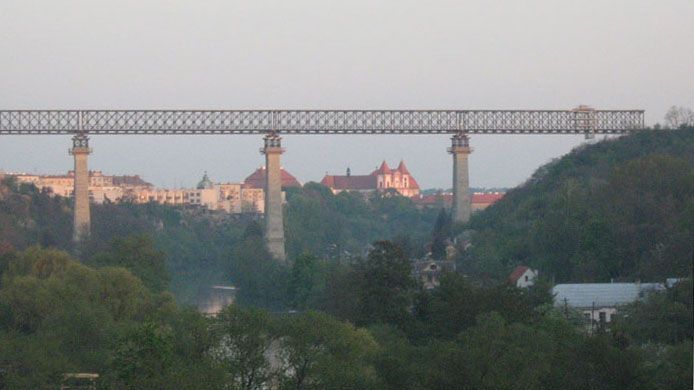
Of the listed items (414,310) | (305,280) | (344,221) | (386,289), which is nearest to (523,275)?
(386,289)

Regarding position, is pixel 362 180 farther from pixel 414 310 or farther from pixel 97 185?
pixel 414 310

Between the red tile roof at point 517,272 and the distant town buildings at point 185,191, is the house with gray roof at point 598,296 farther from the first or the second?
the distant town buildings at point 185,191

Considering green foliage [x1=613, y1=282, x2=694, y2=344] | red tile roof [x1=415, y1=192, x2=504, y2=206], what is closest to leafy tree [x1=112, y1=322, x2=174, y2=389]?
green foliage [x1=613, y1=282, x2=694, y2=344]

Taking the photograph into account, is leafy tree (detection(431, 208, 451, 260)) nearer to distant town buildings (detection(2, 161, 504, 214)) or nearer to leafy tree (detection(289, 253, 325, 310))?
leafy tree (detection(289, 253, 325, 310))

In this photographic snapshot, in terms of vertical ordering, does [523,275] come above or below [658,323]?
above

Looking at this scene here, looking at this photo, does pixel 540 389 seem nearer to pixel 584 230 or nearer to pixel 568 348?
pixel 568 348
